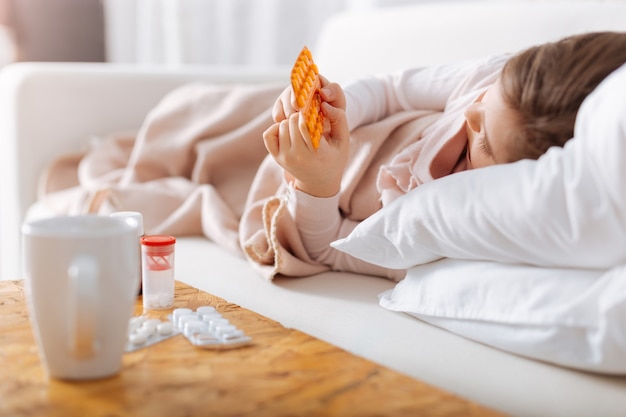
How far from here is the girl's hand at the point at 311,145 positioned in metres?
1.00

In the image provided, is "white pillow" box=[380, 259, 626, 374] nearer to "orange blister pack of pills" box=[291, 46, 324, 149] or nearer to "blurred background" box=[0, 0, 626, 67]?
"orange blister pack of pills" box=[291, 46, 324, 149]

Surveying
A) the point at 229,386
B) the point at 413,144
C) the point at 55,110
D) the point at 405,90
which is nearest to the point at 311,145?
the point at 413,144

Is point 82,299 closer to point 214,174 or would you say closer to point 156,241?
point 156,241

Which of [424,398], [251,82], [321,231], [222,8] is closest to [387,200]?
[321,231]

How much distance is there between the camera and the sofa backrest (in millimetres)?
1311

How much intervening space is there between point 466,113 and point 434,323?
0.25m

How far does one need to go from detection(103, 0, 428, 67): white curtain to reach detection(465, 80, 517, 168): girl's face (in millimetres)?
1549

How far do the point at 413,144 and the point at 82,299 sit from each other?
1.96 ft

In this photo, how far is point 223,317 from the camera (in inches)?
32.4

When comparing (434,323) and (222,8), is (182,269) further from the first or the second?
(222,8)

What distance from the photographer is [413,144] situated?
111cm

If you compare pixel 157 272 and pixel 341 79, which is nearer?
pixel 157 272

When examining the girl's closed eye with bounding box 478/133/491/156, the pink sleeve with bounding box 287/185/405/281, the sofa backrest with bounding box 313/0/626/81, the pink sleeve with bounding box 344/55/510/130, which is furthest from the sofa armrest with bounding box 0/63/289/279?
the girl's closed eye with bounding box 478/133/491/156

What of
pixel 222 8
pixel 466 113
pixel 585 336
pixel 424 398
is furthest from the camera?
pixel 222 8
